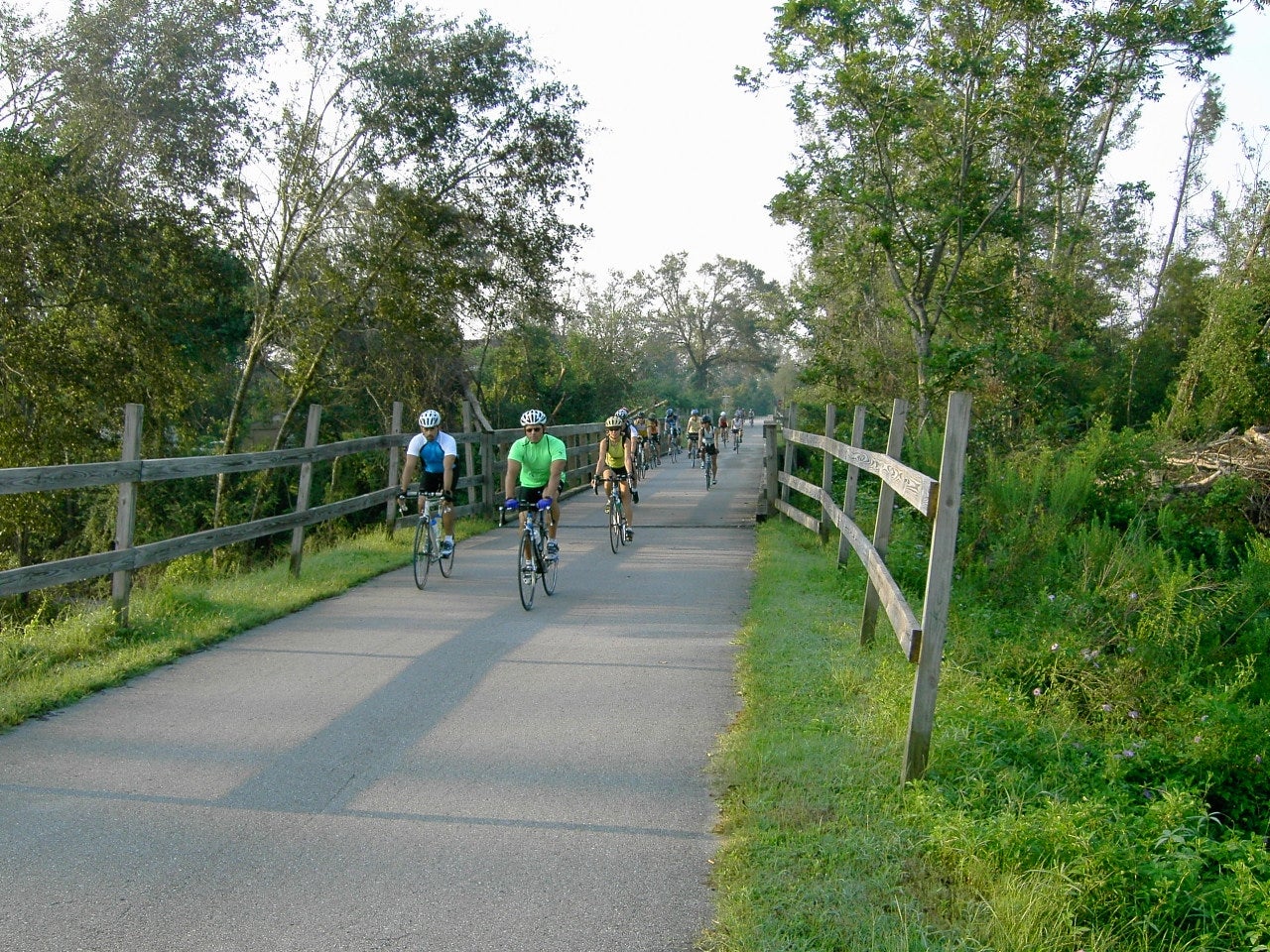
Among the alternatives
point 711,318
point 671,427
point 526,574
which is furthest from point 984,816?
point 711,318

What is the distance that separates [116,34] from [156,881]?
57.3 ft

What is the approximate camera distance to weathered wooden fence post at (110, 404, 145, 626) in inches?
318

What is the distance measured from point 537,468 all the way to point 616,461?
4395 mm

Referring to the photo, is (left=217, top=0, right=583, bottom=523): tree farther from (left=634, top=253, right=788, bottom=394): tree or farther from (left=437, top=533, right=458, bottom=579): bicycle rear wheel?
(left=634, top=253, right=788, bottom=394): tree

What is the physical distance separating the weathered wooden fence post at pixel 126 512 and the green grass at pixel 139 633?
0.43 ft

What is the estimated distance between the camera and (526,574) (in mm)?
10008

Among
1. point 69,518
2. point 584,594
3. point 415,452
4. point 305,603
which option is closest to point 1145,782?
point 584,594

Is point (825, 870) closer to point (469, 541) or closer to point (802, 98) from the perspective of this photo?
point (469, 541)

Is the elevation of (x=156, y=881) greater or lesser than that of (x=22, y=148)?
lesser

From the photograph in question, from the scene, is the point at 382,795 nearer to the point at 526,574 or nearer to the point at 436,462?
the point at 526,574

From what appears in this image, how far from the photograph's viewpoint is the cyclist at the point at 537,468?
10734 mm

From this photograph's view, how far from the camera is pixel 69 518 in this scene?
85.6ft

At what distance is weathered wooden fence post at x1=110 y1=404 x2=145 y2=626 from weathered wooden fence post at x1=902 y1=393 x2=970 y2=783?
19.9ft

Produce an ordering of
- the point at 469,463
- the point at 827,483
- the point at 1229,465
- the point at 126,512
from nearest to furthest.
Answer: the point at 126,512 < the point at 827,483 < the point at 1229,465 < the point at 469,463
